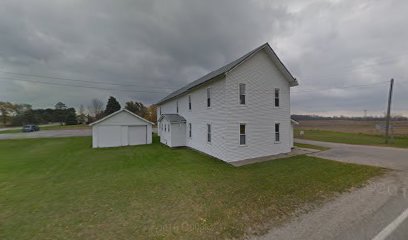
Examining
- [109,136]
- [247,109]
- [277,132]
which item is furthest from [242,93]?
[109,136]

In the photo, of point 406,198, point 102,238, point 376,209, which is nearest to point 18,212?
point 102,238

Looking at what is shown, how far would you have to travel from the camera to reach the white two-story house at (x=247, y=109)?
13078 millimetres

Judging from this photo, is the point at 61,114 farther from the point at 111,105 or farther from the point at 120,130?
the point at 120,130

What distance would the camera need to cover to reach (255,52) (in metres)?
13.7

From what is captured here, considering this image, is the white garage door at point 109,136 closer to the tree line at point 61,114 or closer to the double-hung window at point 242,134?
the double-hung window at point 242,134

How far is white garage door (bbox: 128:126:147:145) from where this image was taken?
2333 cm

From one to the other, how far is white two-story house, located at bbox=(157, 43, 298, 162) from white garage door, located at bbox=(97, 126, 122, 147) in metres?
10.6

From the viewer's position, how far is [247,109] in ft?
44.9

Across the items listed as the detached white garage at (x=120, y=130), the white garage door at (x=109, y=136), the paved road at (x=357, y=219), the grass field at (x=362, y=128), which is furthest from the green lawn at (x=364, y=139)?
the white garage door at (x=109, y=136)

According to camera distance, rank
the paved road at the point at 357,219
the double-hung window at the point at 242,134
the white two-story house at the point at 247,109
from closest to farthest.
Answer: the paved road at the point at 357,219 → the white two-story house at the point at 247,109 → the double-hung window at the point at 242,134

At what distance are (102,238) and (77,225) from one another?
3.81ft

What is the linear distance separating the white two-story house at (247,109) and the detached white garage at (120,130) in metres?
9.51

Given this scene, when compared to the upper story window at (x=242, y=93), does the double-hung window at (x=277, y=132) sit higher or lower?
lower

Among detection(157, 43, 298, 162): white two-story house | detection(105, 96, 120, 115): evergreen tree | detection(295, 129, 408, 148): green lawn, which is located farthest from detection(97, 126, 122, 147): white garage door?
detection(105, 96, 120, 115): evergreen tree
